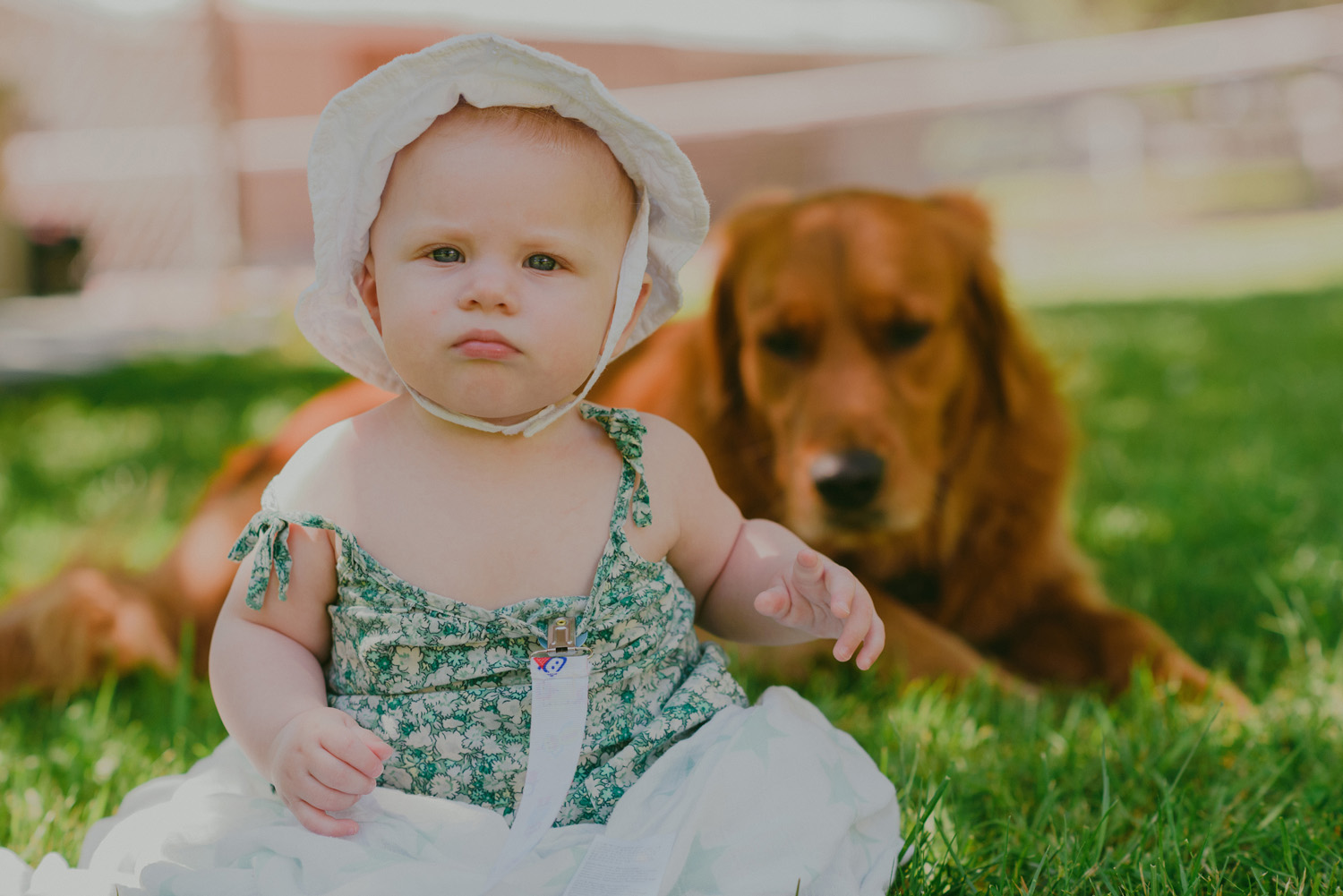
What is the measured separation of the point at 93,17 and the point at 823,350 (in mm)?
7555

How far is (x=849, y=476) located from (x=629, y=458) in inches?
39.6

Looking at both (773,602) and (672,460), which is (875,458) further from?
(773,602)

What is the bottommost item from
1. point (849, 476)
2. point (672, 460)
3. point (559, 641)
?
point (849, 476)

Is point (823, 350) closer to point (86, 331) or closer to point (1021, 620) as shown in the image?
point (1021, 620)

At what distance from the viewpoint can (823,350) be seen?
2621mm

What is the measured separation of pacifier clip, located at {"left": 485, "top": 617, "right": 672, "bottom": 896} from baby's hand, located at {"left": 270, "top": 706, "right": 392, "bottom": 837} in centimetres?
17

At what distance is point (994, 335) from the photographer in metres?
2.84

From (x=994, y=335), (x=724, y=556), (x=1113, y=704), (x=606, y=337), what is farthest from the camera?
(x=994, y=335)

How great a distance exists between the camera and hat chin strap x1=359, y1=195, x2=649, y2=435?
1374mm

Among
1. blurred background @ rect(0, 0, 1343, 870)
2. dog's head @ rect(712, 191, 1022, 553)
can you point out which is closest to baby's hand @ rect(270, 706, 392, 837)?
blurred background @ rect(0, 0, 1343, 870)

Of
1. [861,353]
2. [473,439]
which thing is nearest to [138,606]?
[473,439]

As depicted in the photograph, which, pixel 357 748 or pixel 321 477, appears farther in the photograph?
pixel 321 477

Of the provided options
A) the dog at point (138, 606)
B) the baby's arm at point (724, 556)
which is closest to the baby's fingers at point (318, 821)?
the baby's arm at point (724, 556)

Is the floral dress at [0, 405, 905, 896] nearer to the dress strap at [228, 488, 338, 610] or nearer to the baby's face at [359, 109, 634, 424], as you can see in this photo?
the dress strap at [228, 488, 338, 610]
